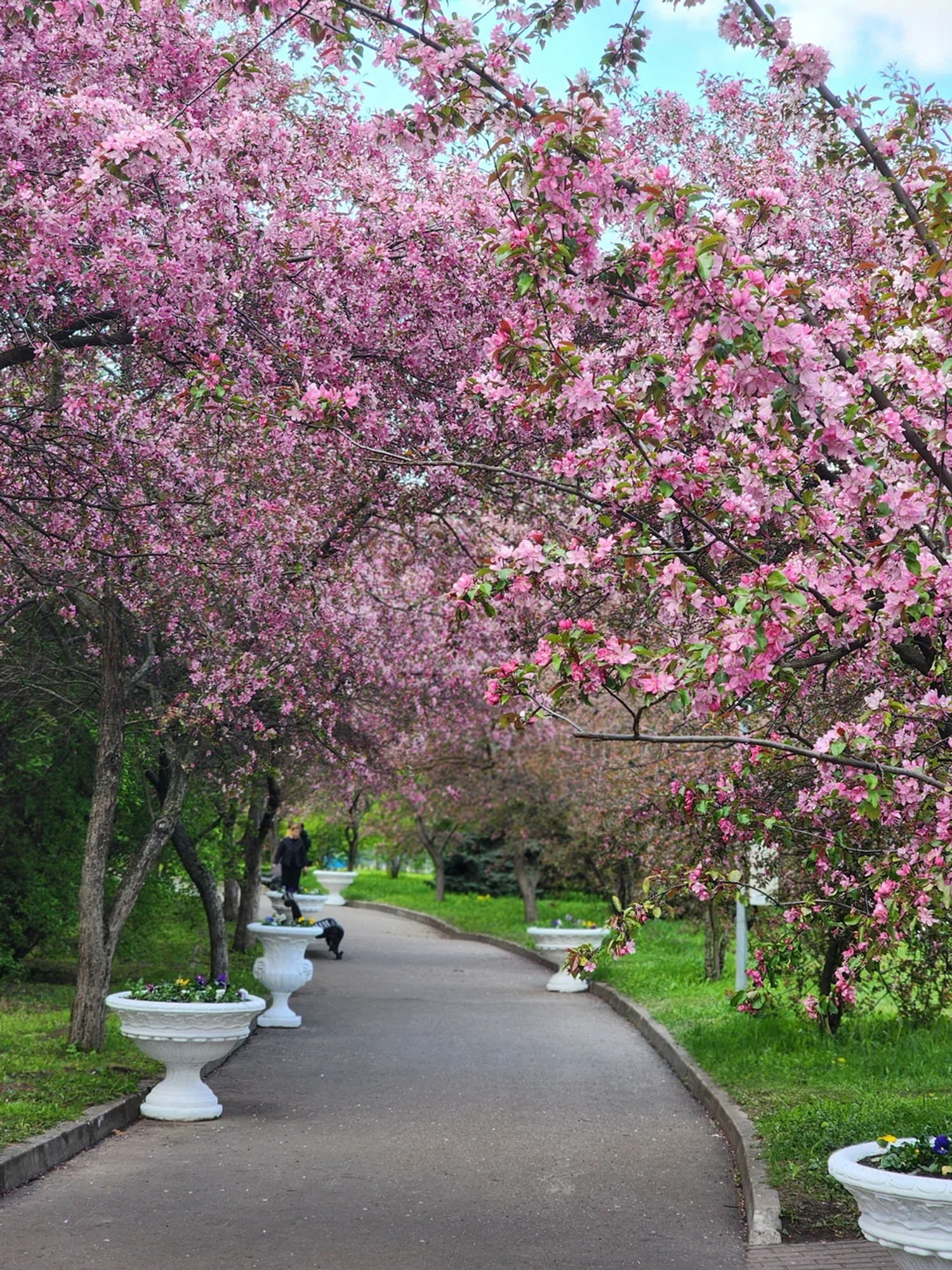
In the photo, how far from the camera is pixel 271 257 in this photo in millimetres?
7695

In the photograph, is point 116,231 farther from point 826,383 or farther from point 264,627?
point 264,627

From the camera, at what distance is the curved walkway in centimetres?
642

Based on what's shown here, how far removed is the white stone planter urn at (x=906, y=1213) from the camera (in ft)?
15.6

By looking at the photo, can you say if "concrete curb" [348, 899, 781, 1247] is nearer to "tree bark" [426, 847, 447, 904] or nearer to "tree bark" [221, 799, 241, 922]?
"tree bark" [221, 799, 241, 922]

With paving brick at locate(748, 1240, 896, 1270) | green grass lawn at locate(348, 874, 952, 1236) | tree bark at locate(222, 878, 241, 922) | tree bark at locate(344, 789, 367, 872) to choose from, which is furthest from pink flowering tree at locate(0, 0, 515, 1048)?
tree bark at locate(344, 789, 367, 872)

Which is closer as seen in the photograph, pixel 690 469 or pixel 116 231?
pixel 690 469

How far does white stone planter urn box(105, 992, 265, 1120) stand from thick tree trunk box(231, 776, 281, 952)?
346 inches

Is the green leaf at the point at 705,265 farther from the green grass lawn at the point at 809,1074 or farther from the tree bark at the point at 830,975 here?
the tree bark at the point at 830,975

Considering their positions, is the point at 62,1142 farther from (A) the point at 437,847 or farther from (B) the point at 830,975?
(A) the point at 437,847

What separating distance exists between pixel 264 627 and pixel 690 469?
7.45 m

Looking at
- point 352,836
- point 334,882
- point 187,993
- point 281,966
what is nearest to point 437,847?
point 334,882

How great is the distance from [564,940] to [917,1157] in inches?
629

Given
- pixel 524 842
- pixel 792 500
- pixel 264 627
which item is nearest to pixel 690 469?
pixel 792 500

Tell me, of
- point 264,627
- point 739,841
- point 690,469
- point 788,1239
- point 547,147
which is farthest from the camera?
point 264,627
